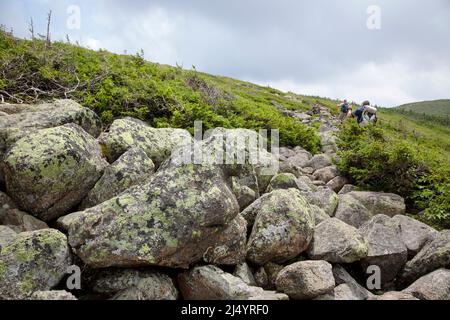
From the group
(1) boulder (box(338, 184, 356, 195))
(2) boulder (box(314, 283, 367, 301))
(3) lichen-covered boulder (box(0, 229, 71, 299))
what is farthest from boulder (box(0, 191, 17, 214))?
(1) boulder (box(338, 184, 356, 195))

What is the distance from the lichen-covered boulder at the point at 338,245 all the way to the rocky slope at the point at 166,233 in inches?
1.1

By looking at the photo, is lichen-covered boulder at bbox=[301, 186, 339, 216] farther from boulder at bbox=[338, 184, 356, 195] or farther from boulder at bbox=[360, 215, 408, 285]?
boulder at bbox=[338, 184, 356, 195]

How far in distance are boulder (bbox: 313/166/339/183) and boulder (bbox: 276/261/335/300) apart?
9648mm

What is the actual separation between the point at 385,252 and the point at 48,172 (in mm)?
8225

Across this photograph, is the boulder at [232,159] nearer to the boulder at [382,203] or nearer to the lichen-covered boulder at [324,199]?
the lichen-covered boulder at [324,199]

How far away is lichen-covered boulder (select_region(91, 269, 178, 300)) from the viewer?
7016 mm

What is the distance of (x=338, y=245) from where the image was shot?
8.69m

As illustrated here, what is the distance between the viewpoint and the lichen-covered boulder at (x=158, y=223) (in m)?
7.09

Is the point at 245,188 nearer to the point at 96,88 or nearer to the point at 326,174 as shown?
the point at 326,174

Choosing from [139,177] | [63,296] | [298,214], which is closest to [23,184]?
[139,177]

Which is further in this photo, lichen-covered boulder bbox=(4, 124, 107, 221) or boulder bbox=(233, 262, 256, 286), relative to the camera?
lichen-covered boulder bbox=(4, 124, 107, 221)

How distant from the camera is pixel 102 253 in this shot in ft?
23.1

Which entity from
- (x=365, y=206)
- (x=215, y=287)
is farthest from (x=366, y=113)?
(x=215, y=287)

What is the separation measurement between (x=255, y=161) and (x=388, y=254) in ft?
15.3
